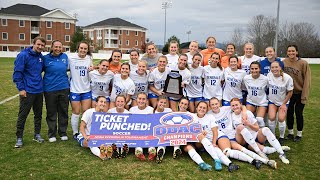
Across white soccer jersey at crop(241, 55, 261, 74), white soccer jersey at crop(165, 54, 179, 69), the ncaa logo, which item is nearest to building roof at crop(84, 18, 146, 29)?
white soccer jersey at crop(165, 54, 179, 69)

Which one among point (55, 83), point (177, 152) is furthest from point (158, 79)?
point (55, 83)

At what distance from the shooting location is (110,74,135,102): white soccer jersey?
6359 millimetres

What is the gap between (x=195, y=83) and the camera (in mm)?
6770

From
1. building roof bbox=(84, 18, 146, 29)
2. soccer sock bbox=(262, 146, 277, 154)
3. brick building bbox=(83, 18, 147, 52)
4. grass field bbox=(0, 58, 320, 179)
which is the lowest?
grass field bbox=(0, 58, 320, 179)

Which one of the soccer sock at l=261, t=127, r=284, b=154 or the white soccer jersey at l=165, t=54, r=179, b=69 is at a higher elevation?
the white soccer jersey at l=165, t=54, r=179, b=69

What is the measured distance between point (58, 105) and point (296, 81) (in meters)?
5.22

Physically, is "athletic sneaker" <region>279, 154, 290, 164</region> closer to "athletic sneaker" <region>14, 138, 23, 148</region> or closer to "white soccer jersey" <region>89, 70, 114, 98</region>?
"white soccer jersey" <region>89, 70, 114, 98</region>

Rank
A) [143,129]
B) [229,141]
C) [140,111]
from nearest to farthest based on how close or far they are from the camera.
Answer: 1. [229,141]
2. [143,129]
3. [140,111]

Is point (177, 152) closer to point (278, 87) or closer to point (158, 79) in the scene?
point (158, 79)

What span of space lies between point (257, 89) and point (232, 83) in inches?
20.8

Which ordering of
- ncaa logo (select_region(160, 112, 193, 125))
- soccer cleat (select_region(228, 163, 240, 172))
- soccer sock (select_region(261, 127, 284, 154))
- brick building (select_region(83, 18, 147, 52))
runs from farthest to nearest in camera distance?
brick building (select_region(83, 18, 147, 52)), ncaa logo (select_region(160, 112, 193, 125)), soccer sock (select_region(261, 127, 284, 154)), soccer cleat (select_region(228, 163, 240, 172))

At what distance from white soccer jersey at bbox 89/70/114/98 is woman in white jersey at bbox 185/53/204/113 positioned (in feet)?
5.76

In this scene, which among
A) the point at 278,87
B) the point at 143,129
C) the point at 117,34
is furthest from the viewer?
the point at 117,34

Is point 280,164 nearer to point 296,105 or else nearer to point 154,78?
point 296,105
